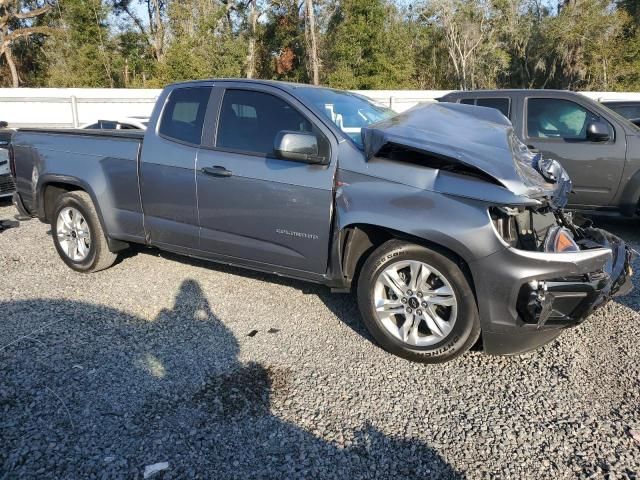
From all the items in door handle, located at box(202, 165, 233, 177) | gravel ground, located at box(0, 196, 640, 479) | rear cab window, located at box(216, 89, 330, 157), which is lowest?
gravel ground, located at box(0, 196, 640, 479)

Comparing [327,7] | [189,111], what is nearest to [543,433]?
[189,111]

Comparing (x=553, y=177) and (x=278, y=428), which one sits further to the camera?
(x=553, y=177)

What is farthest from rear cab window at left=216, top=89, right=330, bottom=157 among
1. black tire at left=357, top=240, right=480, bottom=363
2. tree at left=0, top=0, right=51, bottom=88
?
tree at left=0, top=0, right=51, bottom=88

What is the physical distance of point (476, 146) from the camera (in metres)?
3.33


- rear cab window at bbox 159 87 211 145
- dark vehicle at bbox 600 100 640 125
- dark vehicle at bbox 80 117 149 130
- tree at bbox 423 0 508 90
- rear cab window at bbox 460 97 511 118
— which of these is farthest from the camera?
tree at bbox 423 0 508 90

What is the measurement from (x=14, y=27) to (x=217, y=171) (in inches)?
1519

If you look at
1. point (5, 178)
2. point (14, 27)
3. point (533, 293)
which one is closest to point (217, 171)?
point (533, 293)

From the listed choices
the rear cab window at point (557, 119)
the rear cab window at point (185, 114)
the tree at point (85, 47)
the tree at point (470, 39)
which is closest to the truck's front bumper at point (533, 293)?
the rear cab window at point (185, 114)

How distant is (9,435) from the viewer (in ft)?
8.73

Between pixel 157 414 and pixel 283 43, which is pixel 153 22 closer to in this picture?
pixel 283 43

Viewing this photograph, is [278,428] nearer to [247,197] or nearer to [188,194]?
[247,197]

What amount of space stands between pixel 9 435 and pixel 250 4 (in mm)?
34892

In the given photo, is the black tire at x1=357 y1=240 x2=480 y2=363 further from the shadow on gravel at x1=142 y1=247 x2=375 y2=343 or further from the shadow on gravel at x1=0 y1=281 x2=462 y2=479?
the shadow on gravel at x1=0 y1=281 x2=462 y2=479

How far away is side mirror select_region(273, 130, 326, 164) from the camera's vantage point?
11.5ft
